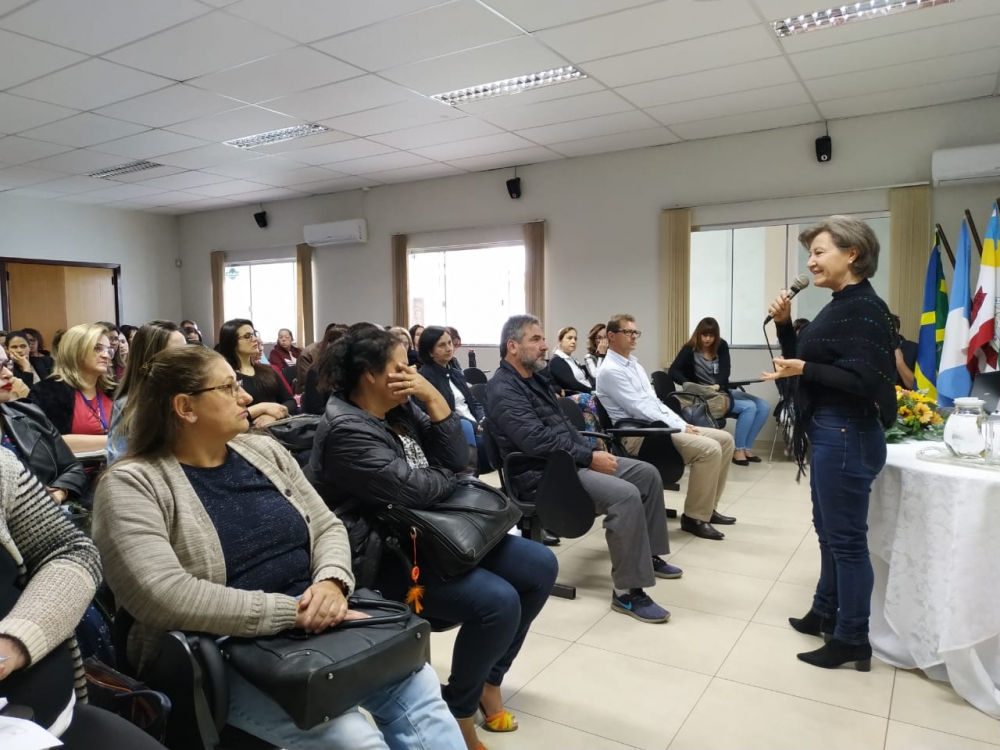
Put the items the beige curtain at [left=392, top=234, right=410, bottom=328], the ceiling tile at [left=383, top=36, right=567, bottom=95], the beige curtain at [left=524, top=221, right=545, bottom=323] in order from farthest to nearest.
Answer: the beige curtain at [left=392, top=234, right=410, bottom=328]
the beige curtain at [left=524, top=221, right=545, bottom=323]
the ceiling tile at [left=383, top=36, right=567, bottom=95]

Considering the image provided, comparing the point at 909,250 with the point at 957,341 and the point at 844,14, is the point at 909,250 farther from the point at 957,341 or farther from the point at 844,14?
the point at 844,14

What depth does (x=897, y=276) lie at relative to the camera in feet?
19.2

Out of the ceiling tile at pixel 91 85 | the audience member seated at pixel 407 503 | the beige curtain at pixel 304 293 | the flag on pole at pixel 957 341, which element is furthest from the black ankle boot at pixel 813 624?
the beige curtain at pixel 304 293

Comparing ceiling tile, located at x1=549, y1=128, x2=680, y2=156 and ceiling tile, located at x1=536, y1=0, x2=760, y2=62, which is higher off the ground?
ceiling tile, located at x1=536, y1=0, x2=760, y2=62

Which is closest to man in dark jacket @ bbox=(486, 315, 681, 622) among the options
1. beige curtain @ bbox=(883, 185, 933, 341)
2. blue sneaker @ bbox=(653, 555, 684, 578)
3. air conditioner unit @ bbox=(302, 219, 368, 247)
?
blue sneaker @ bbox=(653, 555, 684, 578)

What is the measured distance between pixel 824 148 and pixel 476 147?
3196 millimetres

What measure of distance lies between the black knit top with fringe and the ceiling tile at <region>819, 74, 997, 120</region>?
12.9 feet

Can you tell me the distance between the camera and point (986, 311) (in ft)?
16.1

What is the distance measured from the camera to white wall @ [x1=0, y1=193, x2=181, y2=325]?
857 cm

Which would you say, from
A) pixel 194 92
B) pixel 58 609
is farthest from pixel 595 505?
pixel 194 92

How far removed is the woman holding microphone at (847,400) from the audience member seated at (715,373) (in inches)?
141

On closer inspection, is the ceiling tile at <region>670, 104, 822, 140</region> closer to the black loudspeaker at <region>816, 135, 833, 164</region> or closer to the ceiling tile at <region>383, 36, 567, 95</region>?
the black loudspeaker at <region>816, 135, 833, 164</region>

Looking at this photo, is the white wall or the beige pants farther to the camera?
the white wall

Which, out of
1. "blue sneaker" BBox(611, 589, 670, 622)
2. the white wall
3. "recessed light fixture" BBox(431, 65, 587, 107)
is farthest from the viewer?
the white wall
